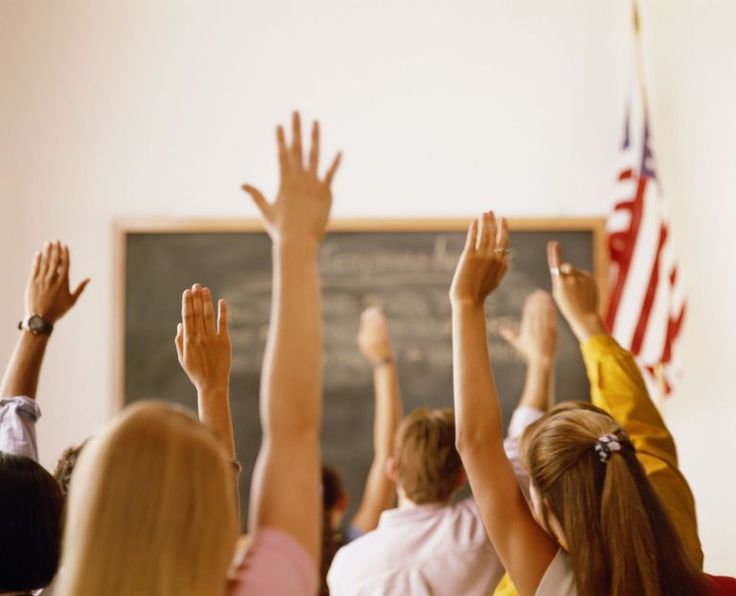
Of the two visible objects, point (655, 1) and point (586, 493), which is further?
point (655, 1)

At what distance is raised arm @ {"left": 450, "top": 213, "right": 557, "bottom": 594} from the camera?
1.40 metres

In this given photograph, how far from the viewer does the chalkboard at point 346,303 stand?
3.68 m

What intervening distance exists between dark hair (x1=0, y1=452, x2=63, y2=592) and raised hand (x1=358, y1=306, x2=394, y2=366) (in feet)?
6.44

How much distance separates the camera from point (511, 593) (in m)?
1.49

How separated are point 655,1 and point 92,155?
2.38 meters

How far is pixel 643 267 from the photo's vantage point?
3730mm

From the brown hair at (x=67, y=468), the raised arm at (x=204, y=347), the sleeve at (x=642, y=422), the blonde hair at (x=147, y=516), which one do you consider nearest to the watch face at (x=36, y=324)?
the brown hair at (x=67, y=468)

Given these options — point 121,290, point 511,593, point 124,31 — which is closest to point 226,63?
point 124,31

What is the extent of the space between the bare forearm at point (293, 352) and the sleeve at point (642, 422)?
0.88 m

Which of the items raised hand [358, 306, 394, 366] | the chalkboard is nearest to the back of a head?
raised hand [358, 306, 394, 366]

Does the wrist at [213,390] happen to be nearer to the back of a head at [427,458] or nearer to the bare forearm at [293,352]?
the bare forearm at [293,352]

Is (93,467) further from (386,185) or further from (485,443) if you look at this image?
(386,185)

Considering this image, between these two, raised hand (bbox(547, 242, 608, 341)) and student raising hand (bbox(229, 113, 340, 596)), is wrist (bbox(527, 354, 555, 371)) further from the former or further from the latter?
student raising hand (bbox(229, 113, 340, 596))

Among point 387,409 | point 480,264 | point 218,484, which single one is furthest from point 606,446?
point 387,409
